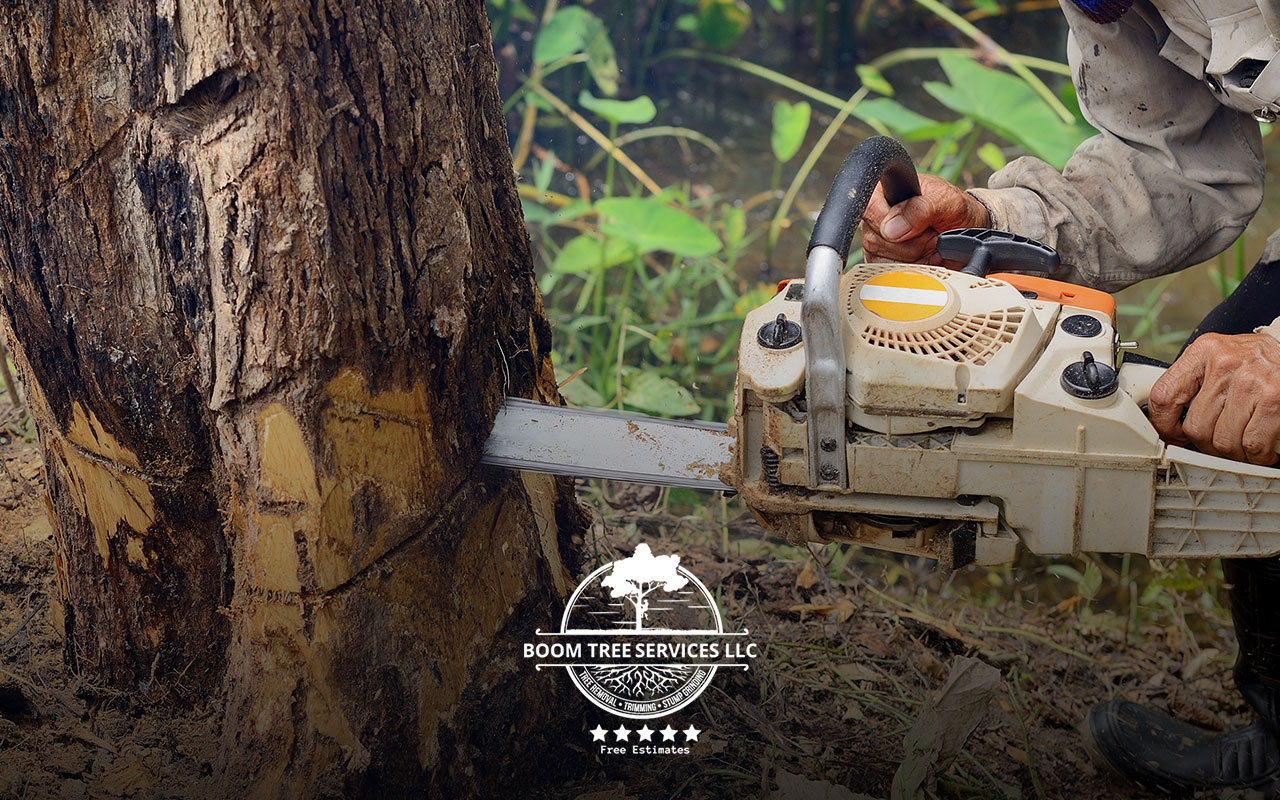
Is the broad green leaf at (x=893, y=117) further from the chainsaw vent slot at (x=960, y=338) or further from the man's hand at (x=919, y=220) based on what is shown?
the chainsaw vent slot at (x=960, y=338)

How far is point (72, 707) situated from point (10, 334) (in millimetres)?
672

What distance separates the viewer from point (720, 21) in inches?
172

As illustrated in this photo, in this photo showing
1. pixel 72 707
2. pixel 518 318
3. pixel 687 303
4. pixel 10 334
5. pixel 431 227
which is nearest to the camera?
pixel 431 227

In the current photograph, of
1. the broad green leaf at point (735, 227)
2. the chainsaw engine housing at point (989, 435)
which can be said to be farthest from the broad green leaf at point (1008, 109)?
the chainsaw engine housing at point (989, 435)

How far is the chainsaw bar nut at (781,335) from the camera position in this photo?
4.19ft

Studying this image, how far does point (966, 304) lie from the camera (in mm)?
1299

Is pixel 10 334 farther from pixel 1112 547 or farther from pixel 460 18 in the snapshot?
pixel 1112 547

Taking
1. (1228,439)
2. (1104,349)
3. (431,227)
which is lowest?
(1228,439)

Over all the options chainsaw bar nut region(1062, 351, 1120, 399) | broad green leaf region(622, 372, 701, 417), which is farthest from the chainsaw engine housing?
broad green leaf region(622, 372, 701, 417)

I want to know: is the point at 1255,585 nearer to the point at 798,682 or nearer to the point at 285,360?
the point at 798,682

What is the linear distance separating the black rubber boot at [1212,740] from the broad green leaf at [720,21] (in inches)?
128

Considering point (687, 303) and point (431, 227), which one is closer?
point (431, 227)

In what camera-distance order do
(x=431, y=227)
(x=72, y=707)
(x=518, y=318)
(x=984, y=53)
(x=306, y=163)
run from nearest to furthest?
(x=306, y=163) < (x=431, y=227) < (x=518, y=318) < (x=72, y=707) < (x=984, y=53)

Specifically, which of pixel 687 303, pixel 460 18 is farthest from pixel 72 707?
pixel 687 303
